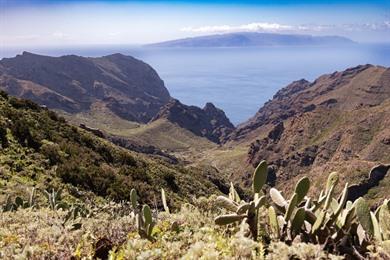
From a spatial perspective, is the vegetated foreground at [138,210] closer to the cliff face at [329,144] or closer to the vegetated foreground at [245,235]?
the vegetated foreground at [245,235]

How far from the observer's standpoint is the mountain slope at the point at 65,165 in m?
20.0

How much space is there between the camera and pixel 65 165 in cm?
2222

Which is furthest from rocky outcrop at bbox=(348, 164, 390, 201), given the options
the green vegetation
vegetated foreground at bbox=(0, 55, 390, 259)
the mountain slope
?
the green vegetation

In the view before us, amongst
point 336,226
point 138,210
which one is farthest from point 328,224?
point 138,210

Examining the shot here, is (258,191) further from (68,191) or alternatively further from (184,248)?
(68,191)

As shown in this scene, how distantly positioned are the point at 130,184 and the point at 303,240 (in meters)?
20.8

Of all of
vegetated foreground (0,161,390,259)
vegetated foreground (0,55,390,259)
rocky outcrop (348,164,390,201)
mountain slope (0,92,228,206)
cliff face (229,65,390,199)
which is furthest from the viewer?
cliff face (229,65,390,199)

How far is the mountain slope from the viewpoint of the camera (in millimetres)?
19953

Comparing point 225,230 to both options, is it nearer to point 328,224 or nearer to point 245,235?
point 245,235

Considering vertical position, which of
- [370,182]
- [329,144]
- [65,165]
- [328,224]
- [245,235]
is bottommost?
[329,144]

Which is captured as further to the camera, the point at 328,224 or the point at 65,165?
the point at 65,165

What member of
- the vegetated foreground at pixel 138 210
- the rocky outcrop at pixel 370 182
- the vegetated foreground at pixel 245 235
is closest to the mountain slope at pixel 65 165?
the vegetated foreground at pixel 138 210

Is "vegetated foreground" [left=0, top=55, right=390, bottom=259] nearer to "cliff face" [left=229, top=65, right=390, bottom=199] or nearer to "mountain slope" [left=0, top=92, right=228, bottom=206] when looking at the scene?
"mountain slope" [left=0, top=92, right=228, bottom=206]

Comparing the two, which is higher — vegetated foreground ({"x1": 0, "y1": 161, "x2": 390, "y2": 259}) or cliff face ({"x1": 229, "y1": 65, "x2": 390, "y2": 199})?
vegetated foreground ({"x1": 0, "y1": 161, "x2": 390, "y2": 259})
